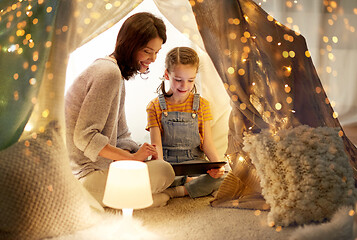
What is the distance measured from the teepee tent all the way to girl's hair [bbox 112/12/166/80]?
0.32 feet

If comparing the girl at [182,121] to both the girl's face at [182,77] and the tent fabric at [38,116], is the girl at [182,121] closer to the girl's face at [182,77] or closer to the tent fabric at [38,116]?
the girl's face at [182,77]

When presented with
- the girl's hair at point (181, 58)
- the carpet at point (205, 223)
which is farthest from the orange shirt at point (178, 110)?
the carpet at point (205, 223)

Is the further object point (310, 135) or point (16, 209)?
point (310, 135)

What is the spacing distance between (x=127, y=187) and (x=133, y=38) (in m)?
0.72

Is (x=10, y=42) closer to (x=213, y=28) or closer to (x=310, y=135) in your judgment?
(x=213, y=28)

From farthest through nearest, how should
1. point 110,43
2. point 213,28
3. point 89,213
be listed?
point 110,43 → point 213,28 → point 89,213

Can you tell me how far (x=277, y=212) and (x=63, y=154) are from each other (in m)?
0.88

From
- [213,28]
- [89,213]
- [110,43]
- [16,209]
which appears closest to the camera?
[16,209]

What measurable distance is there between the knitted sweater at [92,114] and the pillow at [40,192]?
138mm

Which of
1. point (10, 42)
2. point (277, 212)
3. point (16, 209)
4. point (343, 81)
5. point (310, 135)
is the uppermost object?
point (10, 42)

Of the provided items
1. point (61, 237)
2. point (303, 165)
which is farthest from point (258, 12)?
point (61, 237)

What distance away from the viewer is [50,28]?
1.59 metres

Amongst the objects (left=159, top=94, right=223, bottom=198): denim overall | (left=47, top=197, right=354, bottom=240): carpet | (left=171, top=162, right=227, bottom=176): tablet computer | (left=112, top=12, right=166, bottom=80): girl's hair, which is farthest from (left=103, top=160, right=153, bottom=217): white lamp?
(left=159, top=94, right=223, bottom=198): denim overall

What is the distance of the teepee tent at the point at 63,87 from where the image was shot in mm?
1400
